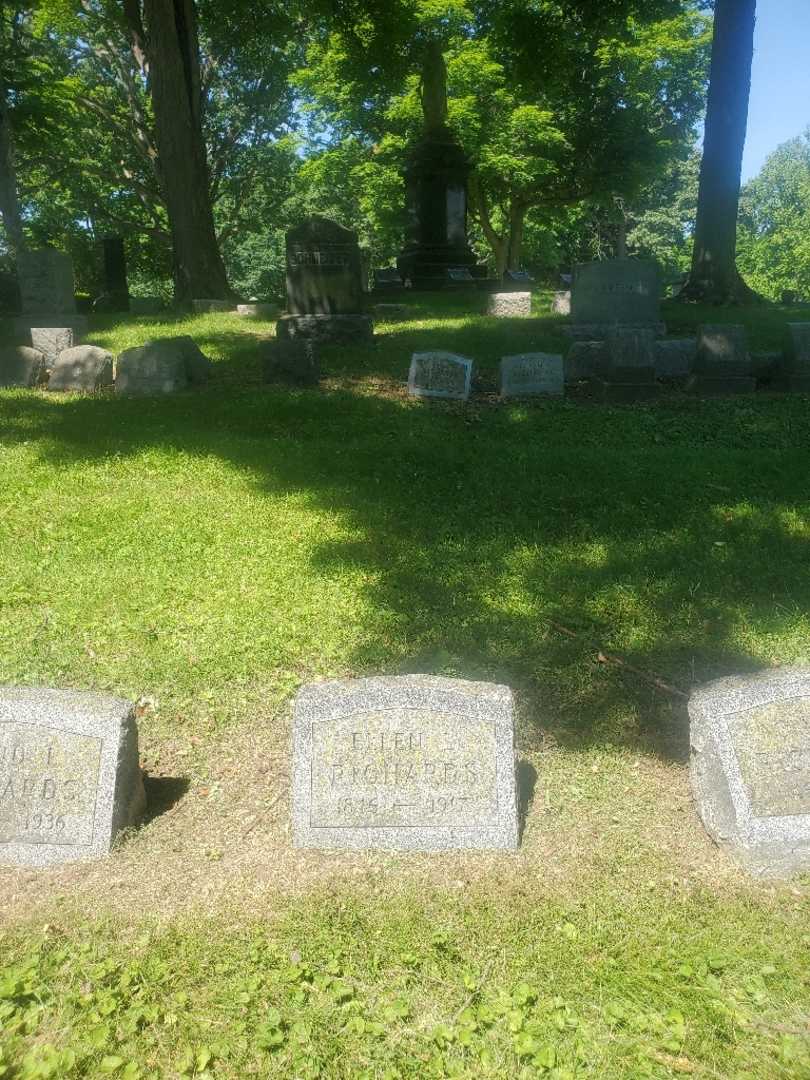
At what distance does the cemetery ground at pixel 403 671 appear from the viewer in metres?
2.87

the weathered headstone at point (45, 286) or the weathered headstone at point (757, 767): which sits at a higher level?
the weathered headstone at point (45, 286)

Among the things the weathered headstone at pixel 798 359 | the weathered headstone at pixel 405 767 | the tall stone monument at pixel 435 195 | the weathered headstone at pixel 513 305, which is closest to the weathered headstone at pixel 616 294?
the weathered headstone at pixel 513 305

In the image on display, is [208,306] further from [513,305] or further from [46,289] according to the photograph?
[513,305]

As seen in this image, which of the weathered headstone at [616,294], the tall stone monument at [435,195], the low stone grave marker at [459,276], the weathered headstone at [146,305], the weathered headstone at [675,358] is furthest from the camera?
the tall stone monument at [435,195]

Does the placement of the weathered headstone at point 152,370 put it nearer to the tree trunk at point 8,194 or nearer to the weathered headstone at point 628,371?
the weathered headstone at point 628,371

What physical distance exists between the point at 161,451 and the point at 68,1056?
6205mm

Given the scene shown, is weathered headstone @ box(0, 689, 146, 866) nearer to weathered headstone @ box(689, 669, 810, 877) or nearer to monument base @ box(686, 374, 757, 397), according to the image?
weathered headstone @ box(689, 669, 810, 877)

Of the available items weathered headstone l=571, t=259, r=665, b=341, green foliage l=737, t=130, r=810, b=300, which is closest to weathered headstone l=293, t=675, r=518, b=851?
weathered headstone l=571, t=259, r=665, b=341

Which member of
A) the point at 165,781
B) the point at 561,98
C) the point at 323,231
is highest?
the point at 561,98

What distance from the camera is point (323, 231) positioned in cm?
1322

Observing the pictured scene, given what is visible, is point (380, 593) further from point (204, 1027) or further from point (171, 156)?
point (171, 156)

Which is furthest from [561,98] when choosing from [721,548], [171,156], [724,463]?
[721,548]

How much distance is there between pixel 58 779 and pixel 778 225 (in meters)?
67.2

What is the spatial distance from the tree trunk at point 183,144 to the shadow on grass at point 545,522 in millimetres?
7807
